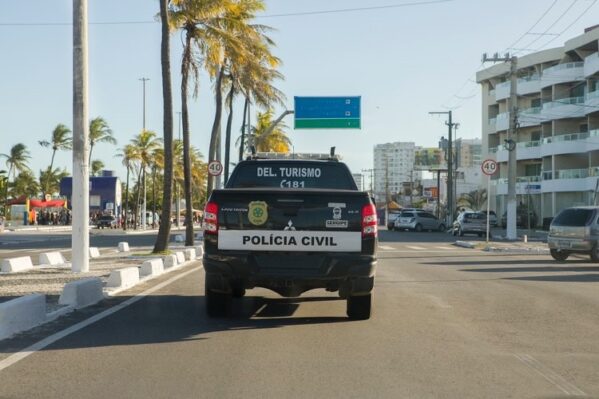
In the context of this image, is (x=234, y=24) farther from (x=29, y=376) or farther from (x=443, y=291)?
(x=29, y=376)

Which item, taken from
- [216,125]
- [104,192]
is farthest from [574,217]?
[104,192]

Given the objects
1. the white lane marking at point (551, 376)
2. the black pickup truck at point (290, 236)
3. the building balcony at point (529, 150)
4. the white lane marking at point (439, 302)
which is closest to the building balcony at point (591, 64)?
the building balcony at point (529, 150)

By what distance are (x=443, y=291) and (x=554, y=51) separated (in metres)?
58.6

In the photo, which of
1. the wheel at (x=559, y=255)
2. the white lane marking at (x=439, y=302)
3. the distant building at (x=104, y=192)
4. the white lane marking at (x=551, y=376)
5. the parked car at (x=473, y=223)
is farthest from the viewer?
the distant building at (x=104, y=192)

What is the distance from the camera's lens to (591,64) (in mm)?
56750

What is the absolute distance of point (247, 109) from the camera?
43656 mm

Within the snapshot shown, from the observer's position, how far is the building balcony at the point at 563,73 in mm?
61281

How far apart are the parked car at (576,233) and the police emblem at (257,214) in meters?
16.5

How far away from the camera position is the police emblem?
8906 millimetres

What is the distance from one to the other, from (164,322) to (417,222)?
49.0m

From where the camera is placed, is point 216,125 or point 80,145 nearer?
point 80,145

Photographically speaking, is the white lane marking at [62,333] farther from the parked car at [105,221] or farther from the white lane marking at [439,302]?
the parked car at [105,221]

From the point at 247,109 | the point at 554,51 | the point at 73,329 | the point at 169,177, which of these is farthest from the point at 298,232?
the point at 554,51

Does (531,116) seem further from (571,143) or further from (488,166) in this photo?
(488,166)
